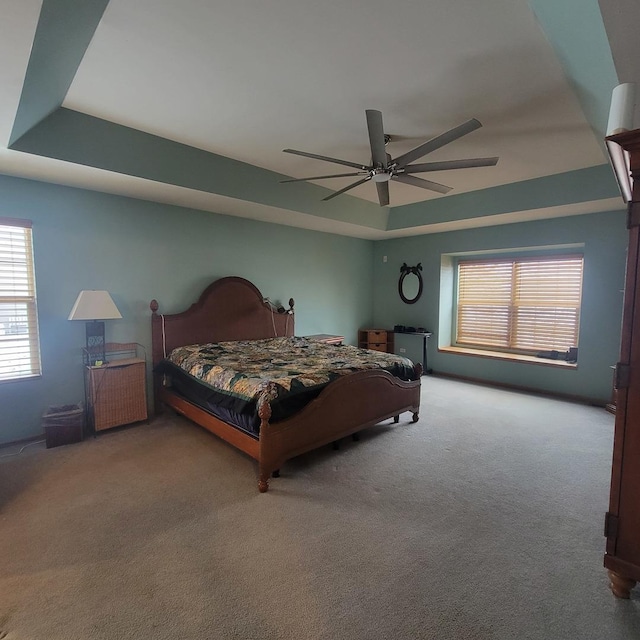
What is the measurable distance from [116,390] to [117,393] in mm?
33

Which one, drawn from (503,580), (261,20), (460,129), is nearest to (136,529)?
(503,580)

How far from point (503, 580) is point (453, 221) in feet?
14.0

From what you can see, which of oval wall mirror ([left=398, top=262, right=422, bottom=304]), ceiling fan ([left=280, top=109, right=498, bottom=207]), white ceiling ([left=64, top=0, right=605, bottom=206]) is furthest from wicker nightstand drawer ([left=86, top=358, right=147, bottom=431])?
oval wall mirror ([left=398, top=262, right=422, bottom=304])

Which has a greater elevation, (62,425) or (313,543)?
(62,425)

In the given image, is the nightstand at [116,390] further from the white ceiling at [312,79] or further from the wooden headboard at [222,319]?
the white ceiling at [312,79]

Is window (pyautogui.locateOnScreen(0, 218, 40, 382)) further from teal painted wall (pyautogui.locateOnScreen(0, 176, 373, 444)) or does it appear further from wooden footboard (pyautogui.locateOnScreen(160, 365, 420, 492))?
wooden footboard (pyautogui.locateOnScreen(160, 365, 420, 492))

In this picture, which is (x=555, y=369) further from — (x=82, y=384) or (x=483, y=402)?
(x=82, y=384)

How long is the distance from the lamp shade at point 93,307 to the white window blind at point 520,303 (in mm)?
5212

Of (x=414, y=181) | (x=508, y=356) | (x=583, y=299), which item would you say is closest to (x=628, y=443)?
(x=414, y=181)

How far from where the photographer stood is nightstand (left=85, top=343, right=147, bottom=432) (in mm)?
3367

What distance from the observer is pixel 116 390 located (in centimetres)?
347

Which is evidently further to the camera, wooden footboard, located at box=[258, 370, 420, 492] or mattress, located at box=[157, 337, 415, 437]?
mattress, located at box=[157, 337, 415, 437]

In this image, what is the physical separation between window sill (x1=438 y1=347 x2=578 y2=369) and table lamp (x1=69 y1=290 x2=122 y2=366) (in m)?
4.83

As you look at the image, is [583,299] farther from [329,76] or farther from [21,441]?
[21,441]
